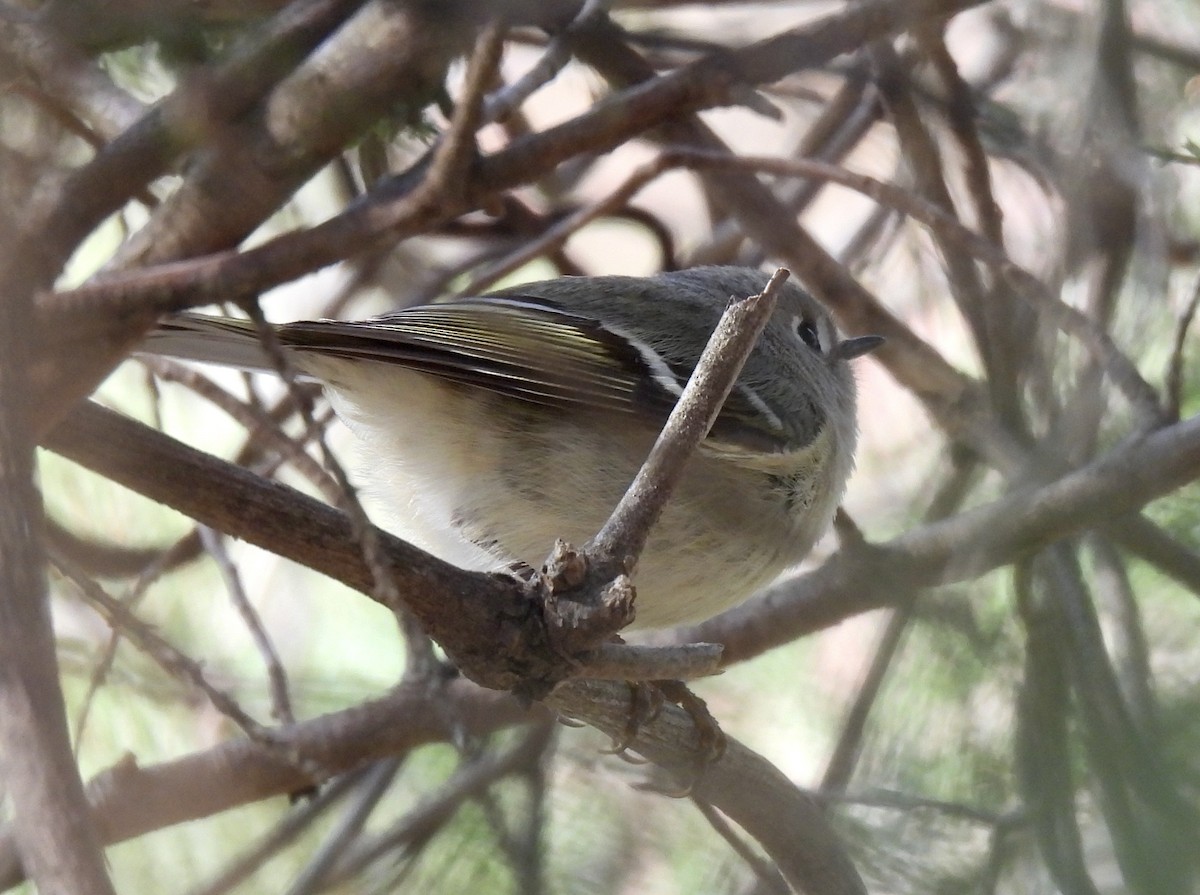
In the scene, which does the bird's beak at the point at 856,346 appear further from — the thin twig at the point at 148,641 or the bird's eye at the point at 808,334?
the thin twig at the point at 148,641

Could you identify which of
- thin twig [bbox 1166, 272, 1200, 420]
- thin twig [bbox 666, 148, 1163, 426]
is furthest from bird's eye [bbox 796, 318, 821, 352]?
thin twig [bbox 1166, 272, 1200, 420]

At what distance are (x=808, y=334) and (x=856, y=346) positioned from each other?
19 cm

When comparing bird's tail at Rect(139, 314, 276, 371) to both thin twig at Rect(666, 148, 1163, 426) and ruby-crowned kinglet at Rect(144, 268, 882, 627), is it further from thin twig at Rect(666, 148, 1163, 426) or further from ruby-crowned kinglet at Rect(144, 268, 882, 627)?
thin twig at Rect(666, 148, 1163, 426)

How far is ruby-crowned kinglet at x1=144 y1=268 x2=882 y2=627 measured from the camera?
5.34ft

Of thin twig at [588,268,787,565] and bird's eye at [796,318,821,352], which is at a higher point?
bird's eye at [796,318,821,352]

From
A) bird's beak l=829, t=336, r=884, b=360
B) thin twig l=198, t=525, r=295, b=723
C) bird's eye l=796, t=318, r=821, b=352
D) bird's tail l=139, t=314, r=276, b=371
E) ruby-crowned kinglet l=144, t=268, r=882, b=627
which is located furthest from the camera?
bird's eye l=796, t=318, r=821, b=352

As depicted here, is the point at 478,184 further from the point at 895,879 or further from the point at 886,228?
the point at 886,228

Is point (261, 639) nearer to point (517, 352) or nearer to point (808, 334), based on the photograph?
point (517, 352)

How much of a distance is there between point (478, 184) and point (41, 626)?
3.75ft

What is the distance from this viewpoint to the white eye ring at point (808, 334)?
7.41 ft

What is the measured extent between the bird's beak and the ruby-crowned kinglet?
0.78ft

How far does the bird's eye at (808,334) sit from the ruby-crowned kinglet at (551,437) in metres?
0.39

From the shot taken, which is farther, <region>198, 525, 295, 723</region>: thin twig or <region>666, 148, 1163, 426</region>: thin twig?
<region>198, 525, 295, 723</region>: thin twig

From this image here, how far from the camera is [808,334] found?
2.28m
